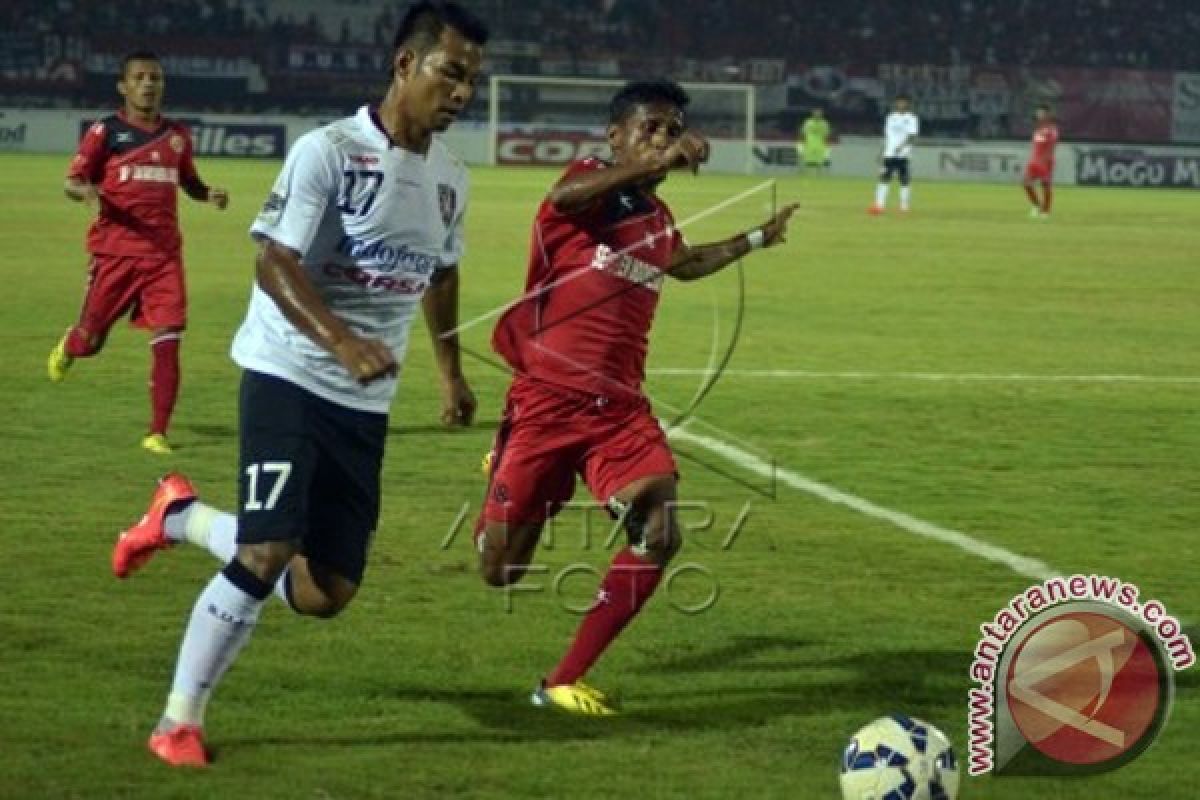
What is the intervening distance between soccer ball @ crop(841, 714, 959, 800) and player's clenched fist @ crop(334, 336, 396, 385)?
1580 millimetres

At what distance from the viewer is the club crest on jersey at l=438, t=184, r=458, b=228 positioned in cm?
655

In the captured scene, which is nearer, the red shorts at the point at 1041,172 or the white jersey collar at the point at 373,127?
the white jersey collar at the point at 373,127

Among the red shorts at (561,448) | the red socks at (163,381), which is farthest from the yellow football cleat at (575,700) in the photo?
the red socks at (163,381)

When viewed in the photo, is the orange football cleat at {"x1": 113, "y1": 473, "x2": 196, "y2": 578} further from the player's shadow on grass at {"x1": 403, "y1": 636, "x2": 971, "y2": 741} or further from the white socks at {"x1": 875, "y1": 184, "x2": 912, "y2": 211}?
the white socks at {"x1": 875, "y1": 184, "x2": 912, "y2": 211}

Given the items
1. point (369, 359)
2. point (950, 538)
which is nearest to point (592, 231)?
point (369, 359)

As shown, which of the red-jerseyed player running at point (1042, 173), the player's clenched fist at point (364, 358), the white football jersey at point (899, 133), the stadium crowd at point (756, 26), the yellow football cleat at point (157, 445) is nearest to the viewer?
the player's clenched fist at point (364, 358)

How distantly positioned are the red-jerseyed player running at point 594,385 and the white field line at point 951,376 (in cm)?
942

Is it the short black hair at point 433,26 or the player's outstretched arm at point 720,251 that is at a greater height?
the short black hair at point 433,26

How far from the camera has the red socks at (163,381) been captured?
12.7 metres

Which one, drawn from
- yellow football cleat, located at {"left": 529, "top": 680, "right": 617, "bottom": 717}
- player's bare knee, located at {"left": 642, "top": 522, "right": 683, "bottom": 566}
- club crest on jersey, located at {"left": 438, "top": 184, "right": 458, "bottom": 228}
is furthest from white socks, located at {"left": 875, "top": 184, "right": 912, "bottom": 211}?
club crest on jersey, located at {"left": 438, "top": 184, "right": 458, "bottom": 228}

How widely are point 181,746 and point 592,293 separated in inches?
83.3

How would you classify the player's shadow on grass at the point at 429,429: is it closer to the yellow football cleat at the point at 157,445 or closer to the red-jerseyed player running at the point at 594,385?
the yellow football cleat at the point at 157,445

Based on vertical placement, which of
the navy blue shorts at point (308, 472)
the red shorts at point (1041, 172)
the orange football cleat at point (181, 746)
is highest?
the navy blue shorts at point (308, 472)

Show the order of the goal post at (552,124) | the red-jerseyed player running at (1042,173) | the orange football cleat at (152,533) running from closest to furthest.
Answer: the orange football cleat at (152,533)
the red-jerseyed player running at (1042,173)
the goal post at (552,124)
